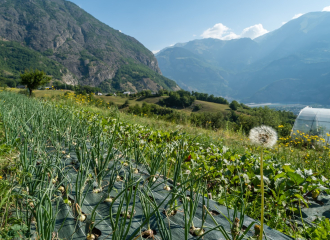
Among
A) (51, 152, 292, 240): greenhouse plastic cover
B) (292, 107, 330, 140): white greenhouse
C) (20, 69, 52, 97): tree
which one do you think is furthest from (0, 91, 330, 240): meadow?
(20, 69, 52, 97): tree

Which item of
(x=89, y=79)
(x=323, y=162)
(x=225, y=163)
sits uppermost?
(x=89, y=79)

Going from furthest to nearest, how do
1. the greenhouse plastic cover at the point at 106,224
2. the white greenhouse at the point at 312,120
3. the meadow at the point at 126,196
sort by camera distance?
the white greenhouse at the point at 312,120
the greenhouse plastic cover at the point at 106,224
the meadow at the point at 126,196

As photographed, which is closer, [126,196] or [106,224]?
[126,196]

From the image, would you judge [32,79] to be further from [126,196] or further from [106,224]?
[126,196]

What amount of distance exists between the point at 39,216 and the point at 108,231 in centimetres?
48

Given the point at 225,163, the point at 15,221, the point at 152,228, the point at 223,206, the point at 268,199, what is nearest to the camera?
the point at 15,221

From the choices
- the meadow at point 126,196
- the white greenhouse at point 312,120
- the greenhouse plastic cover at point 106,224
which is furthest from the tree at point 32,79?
the white greenhouse at point 312,120

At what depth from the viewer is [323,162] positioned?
4.05 m

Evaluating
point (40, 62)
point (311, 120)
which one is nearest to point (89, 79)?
point (40, 62)

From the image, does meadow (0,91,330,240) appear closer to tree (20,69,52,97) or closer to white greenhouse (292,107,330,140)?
white greenhouse (292,107,330,140)

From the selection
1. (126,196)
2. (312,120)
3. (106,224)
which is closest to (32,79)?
(106,224)

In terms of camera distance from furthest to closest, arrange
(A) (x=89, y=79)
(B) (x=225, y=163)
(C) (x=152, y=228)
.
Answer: (A) (x=89, y=79)
(B) (x=225, y=163)
(C) (x=152, y=228)

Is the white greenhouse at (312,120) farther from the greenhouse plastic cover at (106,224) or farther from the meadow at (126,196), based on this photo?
the greenhouse plastic cover at (106,224)

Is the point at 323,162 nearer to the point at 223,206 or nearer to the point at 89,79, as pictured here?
the point at 223,206
